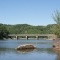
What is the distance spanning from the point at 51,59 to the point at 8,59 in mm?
6086

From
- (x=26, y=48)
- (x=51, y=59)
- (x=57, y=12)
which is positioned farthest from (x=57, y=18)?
(x=51, y=59)

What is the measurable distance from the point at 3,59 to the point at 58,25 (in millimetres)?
47821

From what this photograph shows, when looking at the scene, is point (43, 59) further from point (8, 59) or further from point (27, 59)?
point (8, 59)

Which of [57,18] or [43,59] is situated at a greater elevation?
[57,18]

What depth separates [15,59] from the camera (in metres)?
35.7

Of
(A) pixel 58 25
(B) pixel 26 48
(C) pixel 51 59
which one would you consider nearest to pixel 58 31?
(A) pixel 58 25

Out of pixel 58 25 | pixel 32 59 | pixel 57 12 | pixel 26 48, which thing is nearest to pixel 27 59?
pixel 32 59

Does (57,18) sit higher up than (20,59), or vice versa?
(57,18)

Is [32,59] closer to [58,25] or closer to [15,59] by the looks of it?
[15,59]

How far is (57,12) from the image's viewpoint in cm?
8700

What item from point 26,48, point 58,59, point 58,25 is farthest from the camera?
point 58,25

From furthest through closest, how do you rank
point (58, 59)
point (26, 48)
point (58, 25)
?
1. point (58, 25)
2. point (26, 48)
3. point (58, 59)

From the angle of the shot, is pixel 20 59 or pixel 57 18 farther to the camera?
pixel 57 18

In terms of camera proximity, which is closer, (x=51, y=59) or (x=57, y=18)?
(x=51, y=59)
